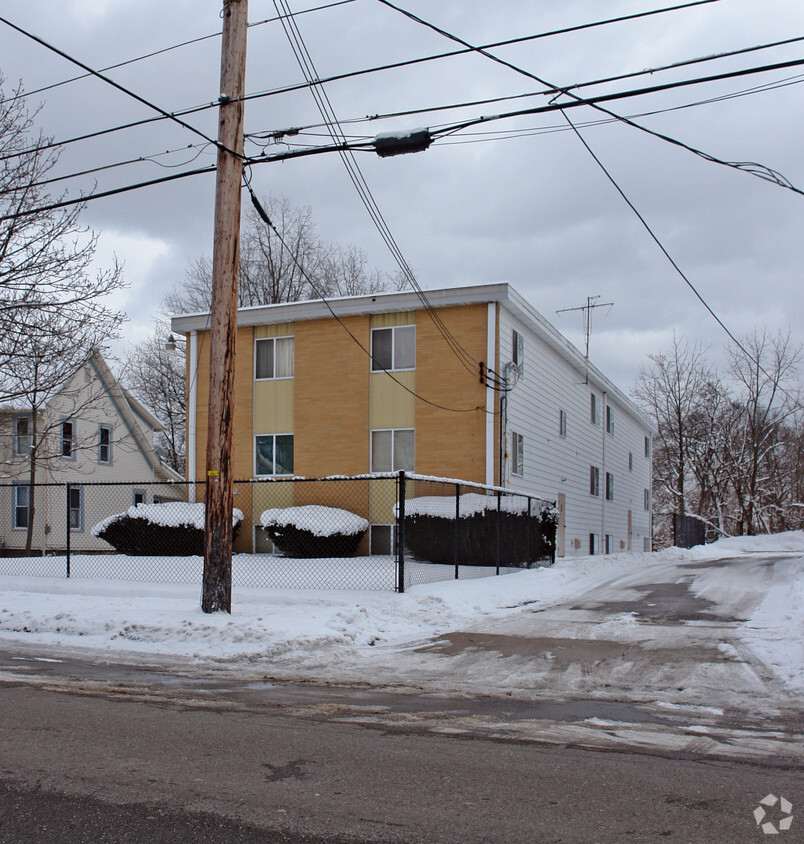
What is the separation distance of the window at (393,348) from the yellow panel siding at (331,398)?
0.28 metres

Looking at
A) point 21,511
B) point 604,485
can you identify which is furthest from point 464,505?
point 21,511

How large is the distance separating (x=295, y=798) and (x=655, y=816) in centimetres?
177

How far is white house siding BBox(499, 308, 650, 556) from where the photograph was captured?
22797 mm

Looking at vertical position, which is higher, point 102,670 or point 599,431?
point 599,431

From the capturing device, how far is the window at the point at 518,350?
22.1m

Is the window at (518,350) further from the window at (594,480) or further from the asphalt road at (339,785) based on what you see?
the asphalt road at (339,785)

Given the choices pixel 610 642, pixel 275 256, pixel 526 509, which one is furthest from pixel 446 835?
pixel 275 256

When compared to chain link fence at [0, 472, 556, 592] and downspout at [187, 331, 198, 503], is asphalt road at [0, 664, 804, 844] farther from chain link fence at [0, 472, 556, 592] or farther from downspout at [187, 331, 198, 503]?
downspout at [187, 331, 198, 503]

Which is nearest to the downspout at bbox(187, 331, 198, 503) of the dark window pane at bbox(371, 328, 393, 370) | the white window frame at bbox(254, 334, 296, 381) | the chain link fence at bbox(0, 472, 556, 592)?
the chain link fence at bbox(0, 472, 556, 592)

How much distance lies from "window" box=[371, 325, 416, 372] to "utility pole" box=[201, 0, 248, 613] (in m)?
11.2

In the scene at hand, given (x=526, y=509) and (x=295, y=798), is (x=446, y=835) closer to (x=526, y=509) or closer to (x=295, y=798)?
(x=295, y=798)

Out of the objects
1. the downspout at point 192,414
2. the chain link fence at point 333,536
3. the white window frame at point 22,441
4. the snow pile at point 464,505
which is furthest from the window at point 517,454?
the white window frame at point 22,441

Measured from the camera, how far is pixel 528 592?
14.8 m

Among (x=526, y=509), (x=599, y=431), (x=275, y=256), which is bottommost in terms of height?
(x=526, y=509)
